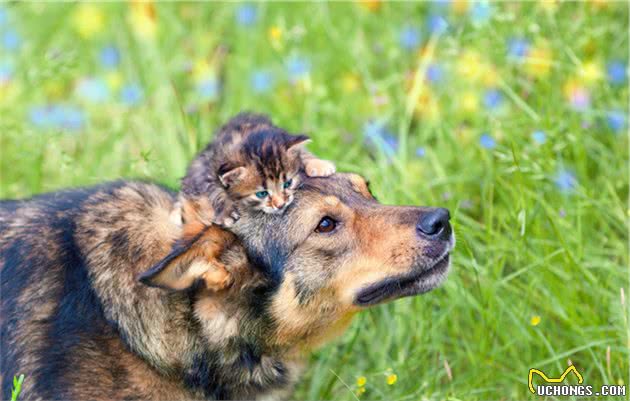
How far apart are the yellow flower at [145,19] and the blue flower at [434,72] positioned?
6.42 feet

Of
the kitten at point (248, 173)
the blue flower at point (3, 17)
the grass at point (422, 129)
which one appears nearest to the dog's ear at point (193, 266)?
the kitten at point (248, 173)

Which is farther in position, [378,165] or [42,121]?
[42,121]

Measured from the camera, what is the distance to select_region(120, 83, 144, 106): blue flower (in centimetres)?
581

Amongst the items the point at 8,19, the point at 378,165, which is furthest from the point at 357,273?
the point at 8,19

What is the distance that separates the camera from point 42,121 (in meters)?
5.69

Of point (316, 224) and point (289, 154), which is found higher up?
point (289, 154)

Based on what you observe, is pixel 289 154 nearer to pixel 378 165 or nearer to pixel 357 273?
pixel 357 273

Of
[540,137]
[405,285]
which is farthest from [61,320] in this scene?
[540,137]

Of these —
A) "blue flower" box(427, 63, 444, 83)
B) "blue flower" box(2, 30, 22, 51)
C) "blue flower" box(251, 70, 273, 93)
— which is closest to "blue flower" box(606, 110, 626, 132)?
"blue flower" box(427, 63, 444, 83)

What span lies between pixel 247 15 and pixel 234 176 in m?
3.29

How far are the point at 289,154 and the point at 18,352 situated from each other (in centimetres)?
125

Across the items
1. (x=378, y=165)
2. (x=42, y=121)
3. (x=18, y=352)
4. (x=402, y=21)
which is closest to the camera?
(x=18, y=352)

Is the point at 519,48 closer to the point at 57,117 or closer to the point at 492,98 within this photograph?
the point at 492,98

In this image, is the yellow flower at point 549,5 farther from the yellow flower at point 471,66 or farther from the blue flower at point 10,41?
the blue flower at point 10,41
